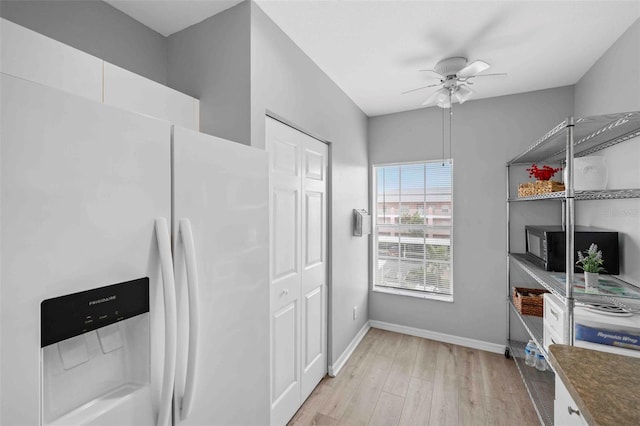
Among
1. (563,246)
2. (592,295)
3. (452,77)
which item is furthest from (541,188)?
(452,77)

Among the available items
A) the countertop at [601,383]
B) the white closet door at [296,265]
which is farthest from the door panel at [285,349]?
the countertop at [601,383]

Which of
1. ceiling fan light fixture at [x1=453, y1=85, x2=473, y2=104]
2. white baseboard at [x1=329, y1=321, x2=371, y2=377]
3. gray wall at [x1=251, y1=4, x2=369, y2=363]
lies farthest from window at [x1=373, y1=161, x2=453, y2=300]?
ceiling fan light fixture at [x1=453, y1=85, x2=473, y2=104]

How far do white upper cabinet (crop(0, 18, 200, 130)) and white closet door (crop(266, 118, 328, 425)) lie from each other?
589mm

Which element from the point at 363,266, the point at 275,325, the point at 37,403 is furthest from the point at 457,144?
the point at 37,403

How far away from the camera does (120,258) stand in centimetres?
73

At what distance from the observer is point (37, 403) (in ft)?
1.91

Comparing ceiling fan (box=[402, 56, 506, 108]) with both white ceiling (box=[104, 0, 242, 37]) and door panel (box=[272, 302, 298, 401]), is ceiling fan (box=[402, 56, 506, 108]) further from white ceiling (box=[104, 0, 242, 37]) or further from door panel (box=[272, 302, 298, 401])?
door panel (box=[272, 302, 298, 401])

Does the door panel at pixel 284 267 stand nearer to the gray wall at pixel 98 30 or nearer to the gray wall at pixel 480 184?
the gray wall at pixel 98 30

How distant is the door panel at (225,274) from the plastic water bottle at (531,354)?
8.04 ft

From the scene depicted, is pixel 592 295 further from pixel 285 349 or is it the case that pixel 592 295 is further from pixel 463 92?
pixel 285 349

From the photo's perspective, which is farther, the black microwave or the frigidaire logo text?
the black microwave

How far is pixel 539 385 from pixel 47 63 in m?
3.62

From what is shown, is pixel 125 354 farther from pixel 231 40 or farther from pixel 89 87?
pixel 231 40

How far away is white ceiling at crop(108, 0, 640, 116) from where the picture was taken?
1.64m
